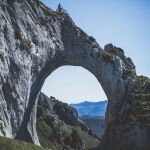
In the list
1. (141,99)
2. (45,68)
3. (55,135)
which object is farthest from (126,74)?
(55,135)

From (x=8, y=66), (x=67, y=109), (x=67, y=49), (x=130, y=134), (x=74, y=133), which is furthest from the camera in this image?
(x=67, y=109)

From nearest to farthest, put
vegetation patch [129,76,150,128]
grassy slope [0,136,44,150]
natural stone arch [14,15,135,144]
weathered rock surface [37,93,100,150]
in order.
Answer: grassy slope [0,136,44,150], vegetation patch [129,76,150,128], natural stone arch [14,15,135,144], weathered rock surface [37,93,100,150]

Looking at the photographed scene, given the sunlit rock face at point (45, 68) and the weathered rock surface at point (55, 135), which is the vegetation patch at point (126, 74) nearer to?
the sunlit rock face at point (45, 68)

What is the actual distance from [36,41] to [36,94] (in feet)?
38.9

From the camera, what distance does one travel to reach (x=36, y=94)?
67.0 m

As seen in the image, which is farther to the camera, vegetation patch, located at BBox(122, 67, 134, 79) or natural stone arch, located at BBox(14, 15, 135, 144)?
vegetation patch, located at BBox(122, 67, 134, 79)

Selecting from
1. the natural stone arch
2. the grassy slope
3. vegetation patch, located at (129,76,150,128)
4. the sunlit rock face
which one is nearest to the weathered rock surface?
the natural stone arch

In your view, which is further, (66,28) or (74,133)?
(74,133)

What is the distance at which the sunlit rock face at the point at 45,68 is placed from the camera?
52.4 metres

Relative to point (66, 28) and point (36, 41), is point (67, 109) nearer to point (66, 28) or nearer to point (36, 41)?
point (66, 28)

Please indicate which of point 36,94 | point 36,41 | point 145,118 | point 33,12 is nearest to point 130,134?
point 145,118

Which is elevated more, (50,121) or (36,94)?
(36,94)

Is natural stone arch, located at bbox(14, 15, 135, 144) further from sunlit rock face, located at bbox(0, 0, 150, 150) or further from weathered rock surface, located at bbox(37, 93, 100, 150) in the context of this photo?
weathered rock surface, located at bbox(37, 93, 100, 150)

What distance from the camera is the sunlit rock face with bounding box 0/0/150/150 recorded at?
52375 mm
